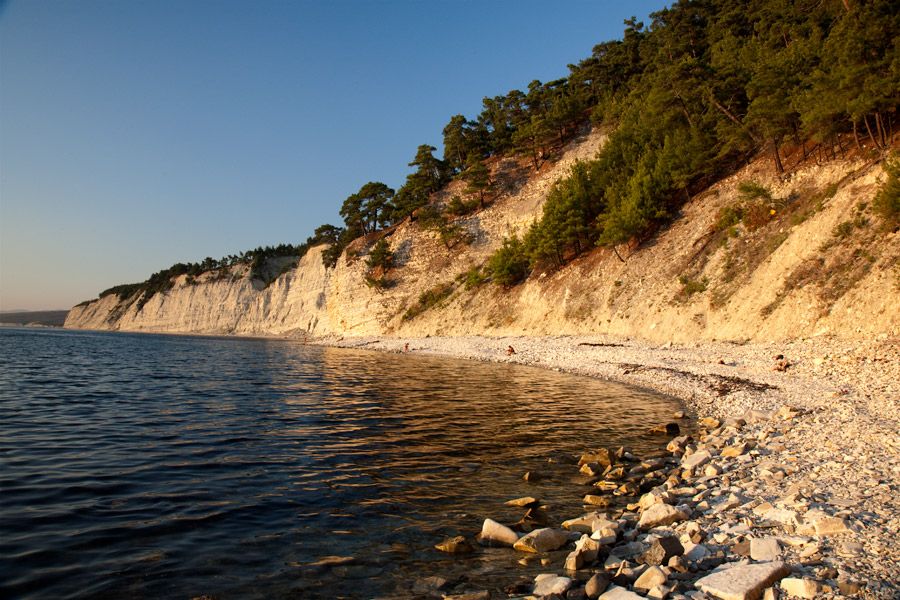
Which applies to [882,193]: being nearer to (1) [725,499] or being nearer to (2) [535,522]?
(1) [725,499]

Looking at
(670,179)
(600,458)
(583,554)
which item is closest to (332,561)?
(583,554)

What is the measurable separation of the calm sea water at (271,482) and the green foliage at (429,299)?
4557cm

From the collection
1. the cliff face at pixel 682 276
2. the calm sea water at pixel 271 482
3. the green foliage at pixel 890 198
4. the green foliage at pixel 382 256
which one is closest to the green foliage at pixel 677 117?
the green foliage at pixel 890 198

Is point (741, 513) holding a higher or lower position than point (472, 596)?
higher

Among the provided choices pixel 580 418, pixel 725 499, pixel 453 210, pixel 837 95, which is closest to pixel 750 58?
pixel 837 95

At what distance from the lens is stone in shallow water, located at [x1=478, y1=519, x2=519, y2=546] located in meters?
7.05

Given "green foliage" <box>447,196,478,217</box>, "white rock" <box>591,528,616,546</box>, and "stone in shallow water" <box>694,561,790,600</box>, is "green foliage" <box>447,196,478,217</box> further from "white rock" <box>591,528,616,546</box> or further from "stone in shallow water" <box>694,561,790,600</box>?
"stone in shallow water" <box>694,561,790,600</box>

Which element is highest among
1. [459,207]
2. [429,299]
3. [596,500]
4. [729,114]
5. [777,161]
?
[729,114]

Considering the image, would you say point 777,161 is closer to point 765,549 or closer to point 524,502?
point 524,502

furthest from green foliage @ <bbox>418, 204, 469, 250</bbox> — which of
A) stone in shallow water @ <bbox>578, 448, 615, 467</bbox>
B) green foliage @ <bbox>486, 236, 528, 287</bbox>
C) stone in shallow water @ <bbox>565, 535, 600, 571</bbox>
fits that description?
stone in shallow water @ <bbox>565, 535, 600, 571</bbox>

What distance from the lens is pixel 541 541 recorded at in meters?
6.79

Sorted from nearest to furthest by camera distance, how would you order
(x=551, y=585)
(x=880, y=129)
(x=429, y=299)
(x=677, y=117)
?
(x=551, y=585) < (x=880, y=129) < (x=677, y=117) < (x=429, y=299)

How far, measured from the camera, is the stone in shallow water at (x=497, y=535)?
7.05m

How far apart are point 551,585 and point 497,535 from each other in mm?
1686
